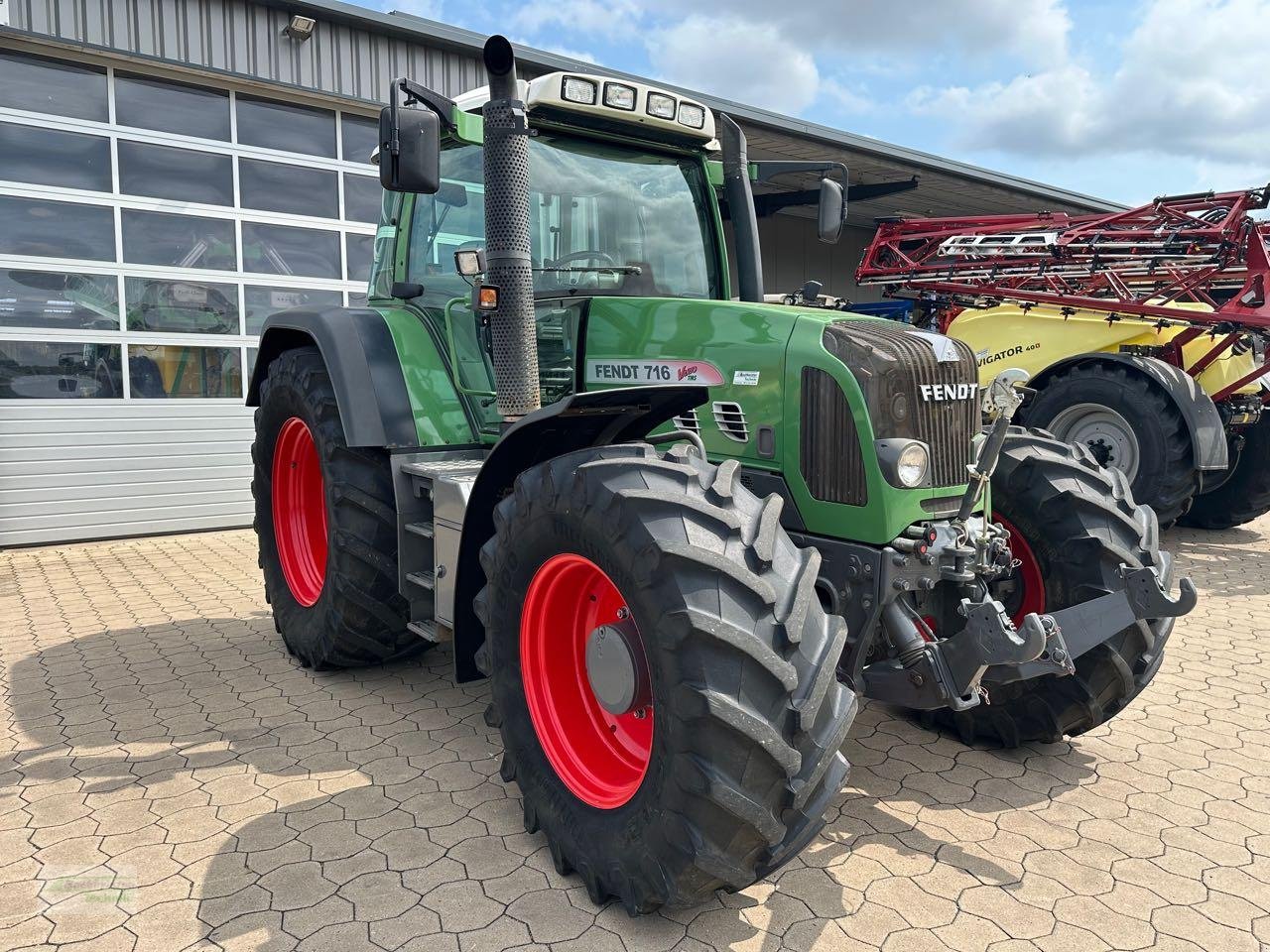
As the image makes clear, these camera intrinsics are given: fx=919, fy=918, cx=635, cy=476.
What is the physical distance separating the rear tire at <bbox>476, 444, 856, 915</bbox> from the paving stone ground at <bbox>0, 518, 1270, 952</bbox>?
0.28 meters

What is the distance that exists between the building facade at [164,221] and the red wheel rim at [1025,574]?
18.4ft

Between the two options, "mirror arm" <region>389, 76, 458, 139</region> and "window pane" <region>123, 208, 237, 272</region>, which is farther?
"window pane" <region>123, 208, 237, 272</region>

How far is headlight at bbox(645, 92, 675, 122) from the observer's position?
3590 mm

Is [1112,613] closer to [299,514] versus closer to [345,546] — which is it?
[345,546]

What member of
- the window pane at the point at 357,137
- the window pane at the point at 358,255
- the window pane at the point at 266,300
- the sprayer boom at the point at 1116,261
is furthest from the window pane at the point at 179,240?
the sprayer boom at the point at 1116,261

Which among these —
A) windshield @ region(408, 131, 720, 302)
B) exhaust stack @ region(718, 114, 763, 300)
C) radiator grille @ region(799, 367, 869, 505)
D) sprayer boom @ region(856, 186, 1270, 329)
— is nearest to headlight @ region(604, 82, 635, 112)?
windshield @ region(408, 131, 720, 302)

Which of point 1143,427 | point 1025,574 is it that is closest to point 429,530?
point 1025,574

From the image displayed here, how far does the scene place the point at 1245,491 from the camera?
27.4 feet

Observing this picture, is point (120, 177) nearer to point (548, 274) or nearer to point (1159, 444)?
point (548, 274)

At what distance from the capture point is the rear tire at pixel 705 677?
210 cm

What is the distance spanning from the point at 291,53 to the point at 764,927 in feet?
27.2

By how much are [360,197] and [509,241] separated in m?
6.68

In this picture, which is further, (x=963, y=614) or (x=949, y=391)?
(x=949, y=391)

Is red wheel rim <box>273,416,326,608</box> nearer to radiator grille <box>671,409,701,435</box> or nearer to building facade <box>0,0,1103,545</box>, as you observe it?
radiator grille <box>671,409,701,435</box>
